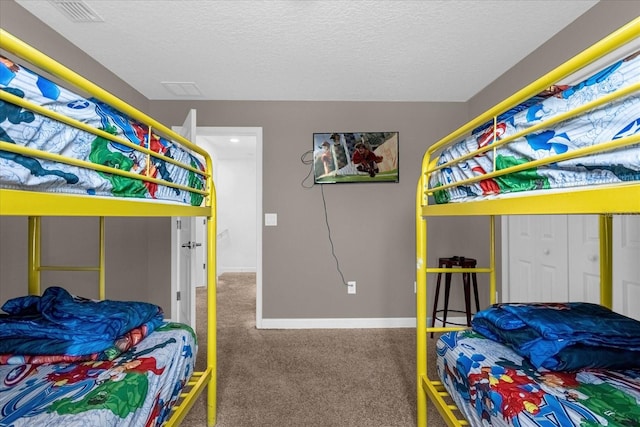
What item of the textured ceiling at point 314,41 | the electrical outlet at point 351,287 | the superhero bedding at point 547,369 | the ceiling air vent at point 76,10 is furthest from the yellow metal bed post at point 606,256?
the ceiling air vent at point 76,10

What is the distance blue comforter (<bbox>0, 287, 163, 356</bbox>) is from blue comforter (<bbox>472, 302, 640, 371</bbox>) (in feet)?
4.96

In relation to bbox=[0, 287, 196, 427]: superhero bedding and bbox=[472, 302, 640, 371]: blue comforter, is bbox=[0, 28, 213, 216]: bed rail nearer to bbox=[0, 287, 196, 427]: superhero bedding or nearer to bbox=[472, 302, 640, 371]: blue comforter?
bbox=[0, 287, 196, 427]: superhero bedding

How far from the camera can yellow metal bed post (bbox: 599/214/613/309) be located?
1.61 metres

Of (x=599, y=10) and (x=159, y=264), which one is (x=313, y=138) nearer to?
(x=159, y=264)

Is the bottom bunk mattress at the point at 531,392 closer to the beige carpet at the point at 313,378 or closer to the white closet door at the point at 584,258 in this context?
the beige carpet at the point at 313,378

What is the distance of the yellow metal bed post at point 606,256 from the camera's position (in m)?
1.61

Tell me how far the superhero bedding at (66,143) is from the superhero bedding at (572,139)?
119 centimetres

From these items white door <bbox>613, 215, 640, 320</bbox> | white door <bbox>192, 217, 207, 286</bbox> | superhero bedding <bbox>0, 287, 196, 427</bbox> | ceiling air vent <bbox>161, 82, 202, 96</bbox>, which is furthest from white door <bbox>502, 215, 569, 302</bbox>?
white door <bbox>192, 217, 207, 286</bbox>

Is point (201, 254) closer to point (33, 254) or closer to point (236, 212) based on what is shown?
point (236, 212)

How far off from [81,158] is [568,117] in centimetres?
121

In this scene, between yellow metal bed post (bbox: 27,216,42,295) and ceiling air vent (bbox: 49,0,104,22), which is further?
ceiling air vent (bbox: 49,0,104,22)

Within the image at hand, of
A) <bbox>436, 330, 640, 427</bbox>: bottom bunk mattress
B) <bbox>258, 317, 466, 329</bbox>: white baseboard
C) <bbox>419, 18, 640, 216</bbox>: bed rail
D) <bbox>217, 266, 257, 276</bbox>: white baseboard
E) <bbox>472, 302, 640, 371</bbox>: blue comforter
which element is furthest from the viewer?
<bbox>217, 266, 257, 276</bbox>: white baseboard

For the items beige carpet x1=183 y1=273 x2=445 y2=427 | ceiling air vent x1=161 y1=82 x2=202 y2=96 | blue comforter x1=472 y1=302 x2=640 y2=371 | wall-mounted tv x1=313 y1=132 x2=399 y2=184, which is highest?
ceiling air vent x1=161 y1=82 x2=202 y2=96

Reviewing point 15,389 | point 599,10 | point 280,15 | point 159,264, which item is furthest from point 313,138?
point 15,389
